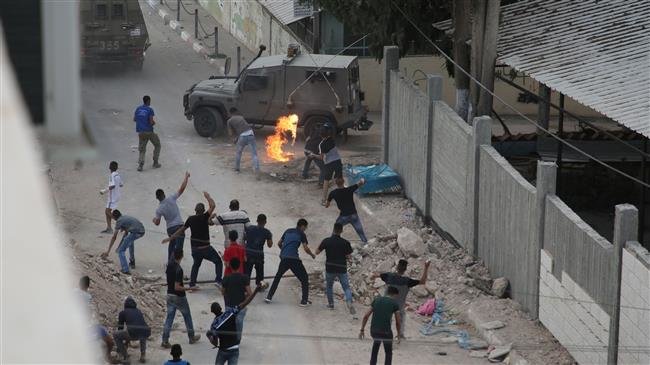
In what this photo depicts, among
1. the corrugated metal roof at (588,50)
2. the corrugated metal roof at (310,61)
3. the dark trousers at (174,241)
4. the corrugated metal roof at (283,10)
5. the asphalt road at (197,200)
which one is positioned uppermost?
the corrugated metal roof at (588,50)

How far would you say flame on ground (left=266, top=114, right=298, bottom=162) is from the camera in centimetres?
2272

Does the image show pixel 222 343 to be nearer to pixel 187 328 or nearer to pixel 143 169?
pixel 187 328

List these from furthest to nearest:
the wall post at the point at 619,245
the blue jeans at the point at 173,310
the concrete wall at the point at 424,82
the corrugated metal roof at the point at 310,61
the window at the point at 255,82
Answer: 1. the concrete wall at the point at 424,82
2. the window at the point at 255,82
3. the corrugated metal roof at the point at 310,61
4. the blue jeans at the point at 173,310
5. the wall post at the point at 619,245

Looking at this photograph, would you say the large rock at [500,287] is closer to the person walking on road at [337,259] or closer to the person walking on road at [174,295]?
the person walking on road at [337,259]

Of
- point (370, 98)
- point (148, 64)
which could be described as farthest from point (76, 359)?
point (148, 64)

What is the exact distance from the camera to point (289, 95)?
2300 cm

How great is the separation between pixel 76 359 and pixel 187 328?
11925mm

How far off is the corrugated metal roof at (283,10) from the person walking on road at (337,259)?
15.2 meters

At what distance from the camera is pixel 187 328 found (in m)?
13.2

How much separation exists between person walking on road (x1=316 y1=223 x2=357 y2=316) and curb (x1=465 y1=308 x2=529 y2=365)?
4.89 ft

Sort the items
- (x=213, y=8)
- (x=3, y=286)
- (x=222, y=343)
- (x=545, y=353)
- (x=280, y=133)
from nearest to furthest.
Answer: (x=3, y=286)
(x=222, y=343)
(x=545, y=353)
(x=280, y=133)
(x=213, y=8)

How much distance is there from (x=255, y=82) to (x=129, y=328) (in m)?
11.4

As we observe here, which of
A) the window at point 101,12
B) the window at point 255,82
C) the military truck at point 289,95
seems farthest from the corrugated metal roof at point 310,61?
the window at point 101,12

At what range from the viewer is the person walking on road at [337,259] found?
46.2 feet
